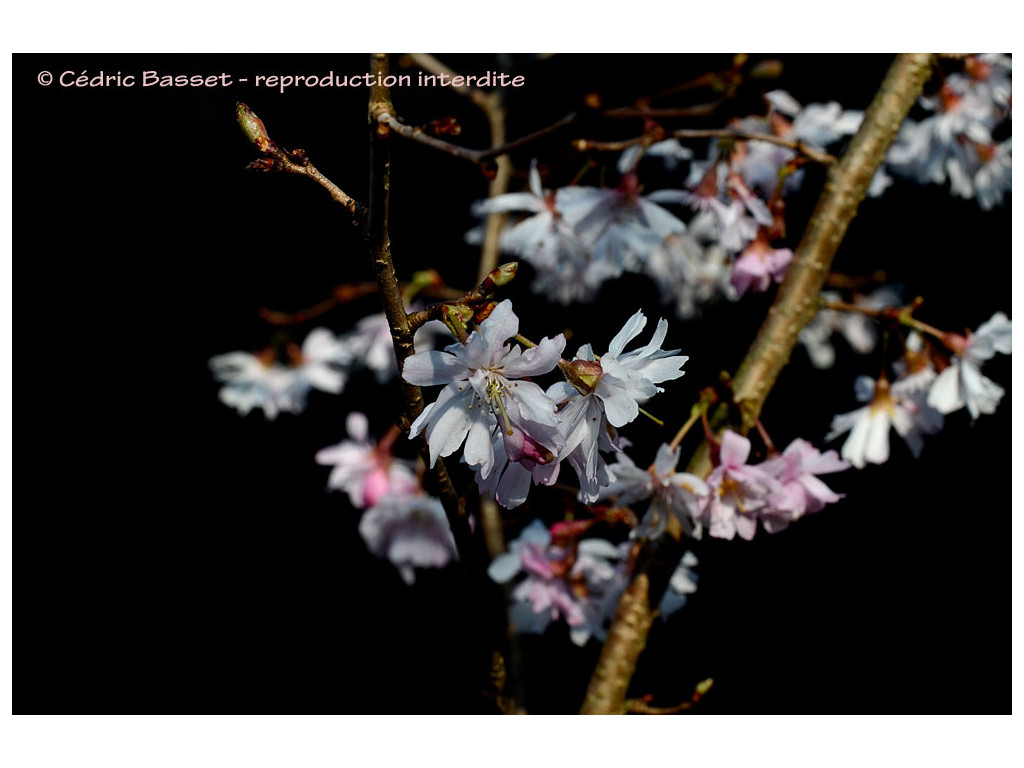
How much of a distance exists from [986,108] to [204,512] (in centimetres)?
187

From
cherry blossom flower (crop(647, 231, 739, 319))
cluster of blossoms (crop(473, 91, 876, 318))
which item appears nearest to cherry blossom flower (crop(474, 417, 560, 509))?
cluster of blossoms (crop(473, 91, 876, 318))

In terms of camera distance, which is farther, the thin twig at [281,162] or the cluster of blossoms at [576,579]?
the cluster of blossoms at [576,579]

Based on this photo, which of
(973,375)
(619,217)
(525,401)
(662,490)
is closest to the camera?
(525,401)

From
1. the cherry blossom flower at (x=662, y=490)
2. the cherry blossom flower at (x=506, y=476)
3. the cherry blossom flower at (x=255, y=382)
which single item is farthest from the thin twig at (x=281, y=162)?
the cherry blossom flower at (x=255, y=382)

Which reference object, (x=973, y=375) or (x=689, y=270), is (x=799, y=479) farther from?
(x=689, y=270)

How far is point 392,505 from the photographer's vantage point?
124cm

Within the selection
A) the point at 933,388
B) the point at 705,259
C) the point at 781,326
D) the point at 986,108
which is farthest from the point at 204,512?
the point at 986,108

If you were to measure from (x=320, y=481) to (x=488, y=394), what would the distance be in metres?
1.54

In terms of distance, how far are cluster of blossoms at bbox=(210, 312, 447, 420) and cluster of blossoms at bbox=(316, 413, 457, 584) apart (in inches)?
9.9

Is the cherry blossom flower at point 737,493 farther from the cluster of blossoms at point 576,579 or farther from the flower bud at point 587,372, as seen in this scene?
the flower bud at point 587,372

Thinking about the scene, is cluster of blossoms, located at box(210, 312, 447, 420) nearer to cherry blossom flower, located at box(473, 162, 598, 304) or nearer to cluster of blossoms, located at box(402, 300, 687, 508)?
cherry blossom flower, located at box(473, 162, 598, 304)

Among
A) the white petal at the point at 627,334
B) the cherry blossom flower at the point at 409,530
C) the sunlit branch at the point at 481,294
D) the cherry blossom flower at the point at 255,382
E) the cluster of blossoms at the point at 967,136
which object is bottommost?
the white petal at the point at 627,334

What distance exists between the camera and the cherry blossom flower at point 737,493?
814 millimetres

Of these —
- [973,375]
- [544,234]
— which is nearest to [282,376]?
[544,234]
